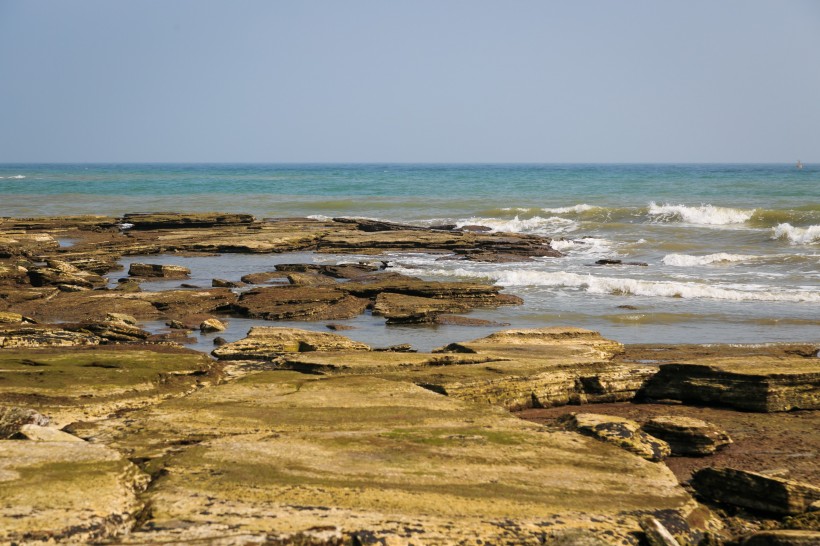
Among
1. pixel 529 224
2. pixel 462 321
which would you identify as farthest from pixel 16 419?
pixel 529 224

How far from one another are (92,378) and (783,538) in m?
5.19

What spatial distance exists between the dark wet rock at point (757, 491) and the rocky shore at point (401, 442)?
12 millimetres

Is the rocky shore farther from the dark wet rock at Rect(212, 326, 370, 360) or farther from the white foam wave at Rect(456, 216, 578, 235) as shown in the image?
the white foam wave at Rect(456, 216, 578, 235)

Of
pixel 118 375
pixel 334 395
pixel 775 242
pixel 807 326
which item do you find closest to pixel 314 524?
pixel 334 395

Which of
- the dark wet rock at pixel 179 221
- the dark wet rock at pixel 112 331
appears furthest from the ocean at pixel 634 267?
the dark wet rock at pixel 179 221

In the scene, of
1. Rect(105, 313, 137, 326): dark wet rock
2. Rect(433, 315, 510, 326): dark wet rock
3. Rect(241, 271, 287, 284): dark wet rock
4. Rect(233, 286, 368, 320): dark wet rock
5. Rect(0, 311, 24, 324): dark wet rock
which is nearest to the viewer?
Rect(0, 311, 24, 324): dark wet rock

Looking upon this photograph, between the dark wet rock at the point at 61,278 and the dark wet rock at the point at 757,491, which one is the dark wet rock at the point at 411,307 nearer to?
the dark wet rock at the point at 61,278

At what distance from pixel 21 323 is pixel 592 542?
888 centimetres

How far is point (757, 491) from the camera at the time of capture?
5.10 metres

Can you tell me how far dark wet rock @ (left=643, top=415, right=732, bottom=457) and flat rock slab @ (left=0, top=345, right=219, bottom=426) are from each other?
3.80 metres

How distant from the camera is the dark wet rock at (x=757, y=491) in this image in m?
4.98

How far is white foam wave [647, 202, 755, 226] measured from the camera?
1438 inches

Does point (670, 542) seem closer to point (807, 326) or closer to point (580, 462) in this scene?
point (580, 462)

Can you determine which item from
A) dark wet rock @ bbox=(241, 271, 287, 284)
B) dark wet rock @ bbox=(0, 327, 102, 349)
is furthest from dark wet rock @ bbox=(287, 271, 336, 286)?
dark wet rock @ bbox=(0, 327, 102, 349)
